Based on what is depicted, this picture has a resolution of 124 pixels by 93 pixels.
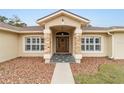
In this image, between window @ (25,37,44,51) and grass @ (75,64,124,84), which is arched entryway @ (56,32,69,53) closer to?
window @ (25,37,44,51)

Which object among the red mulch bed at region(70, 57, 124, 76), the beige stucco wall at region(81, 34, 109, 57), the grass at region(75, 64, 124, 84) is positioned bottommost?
the grass at region(75, 64, 124, 84)

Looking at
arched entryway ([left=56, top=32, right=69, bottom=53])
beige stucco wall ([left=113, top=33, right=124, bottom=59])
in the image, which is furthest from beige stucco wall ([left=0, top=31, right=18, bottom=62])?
beige stucco wall ([left=113, top=33, right=124, bottom=59])

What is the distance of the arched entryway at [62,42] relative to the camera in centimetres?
2378

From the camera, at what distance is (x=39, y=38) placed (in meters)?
22.8

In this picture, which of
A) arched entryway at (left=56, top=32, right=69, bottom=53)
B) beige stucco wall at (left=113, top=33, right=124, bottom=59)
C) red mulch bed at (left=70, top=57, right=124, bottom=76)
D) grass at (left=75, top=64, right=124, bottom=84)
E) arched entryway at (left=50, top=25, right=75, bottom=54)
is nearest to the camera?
grass at (left=75, top=64, right=124, bottom=84)

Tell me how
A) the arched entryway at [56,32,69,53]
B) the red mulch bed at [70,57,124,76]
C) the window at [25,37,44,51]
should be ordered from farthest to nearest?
the arched entryway at [56,32,69,53], the window at [25,37,44,51], the red mulch bed at [70,57,124,76]

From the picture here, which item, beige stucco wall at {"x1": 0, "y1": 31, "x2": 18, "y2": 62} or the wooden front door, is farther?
the wooden front door

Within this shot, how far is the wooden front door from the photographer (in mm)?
23909

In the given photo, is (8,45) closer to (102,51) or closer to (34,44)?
(34,44)

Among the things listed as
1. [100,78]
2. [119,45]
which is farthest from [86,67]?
[119,45]

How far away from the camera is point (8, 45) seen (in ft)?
63.2

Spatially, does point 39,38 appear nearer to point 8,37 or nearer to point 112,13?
point 8,37
